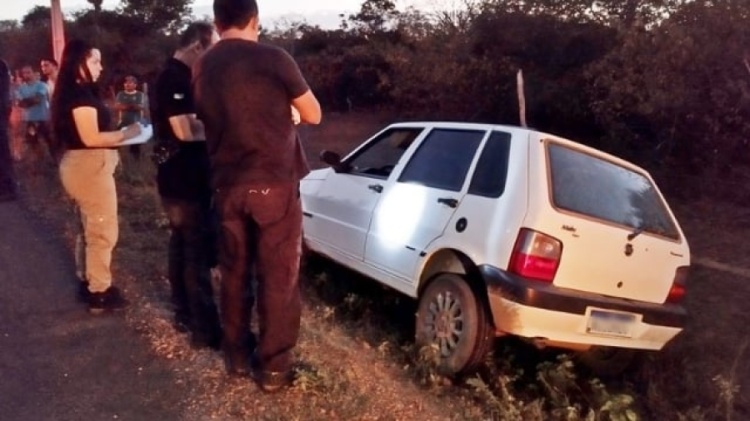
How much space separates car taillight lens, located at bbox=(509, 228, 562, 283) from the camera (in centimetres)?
534

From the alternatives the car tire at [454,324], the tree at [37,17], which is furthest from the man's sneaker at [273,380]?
the tree at [37,17]

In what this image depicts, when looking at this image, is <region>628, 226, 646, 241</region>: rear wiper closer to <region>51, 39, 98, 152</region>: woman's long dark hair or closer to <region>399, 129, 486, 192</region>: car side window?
<region>399, 129, 486, 192</region>: car side window

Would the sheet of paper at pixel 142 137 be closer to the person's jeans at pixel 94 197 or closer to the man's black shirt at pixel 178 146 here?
the person's jeans at pixel 94 197

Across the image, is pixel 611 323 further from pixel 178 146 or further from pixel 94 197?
pixel 94 197

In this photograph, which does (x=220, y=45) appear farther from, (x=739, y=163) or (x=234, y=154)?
(x=739, y=163)

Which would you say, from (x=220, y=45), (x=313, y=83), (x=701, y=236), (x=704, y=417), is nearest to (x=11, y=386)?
(x=220, y=45)

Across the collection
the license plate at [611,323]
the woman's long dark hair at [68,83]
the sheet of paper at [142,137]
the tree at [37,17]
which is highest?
the woman's long dark hair at [68,83]

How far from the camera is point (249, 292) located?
4445mm

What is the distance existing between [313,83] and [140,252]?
20.6 m

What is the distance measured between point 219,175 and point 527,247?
207 cm

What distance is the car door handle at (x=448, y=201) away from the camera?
5.93 m

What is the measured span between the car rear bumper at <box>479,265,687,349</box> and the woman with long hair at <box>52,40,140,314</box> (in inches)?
91.1

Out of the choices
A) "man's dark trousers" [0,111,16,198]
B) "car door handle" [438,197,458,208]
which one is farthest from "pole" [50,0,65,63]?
"car door handle" [438,197,458,208]

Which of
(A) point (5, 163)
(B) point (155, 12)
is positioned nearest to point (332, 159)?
(A) point (5, 163)
